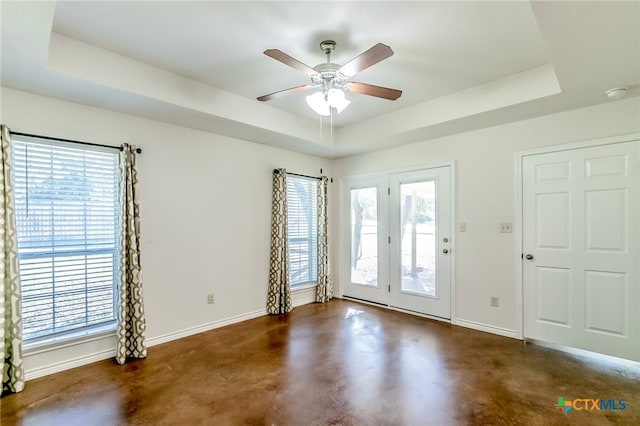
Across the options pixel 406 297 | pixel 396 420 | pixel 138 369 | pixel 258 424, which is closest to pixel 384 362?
pixel 396 420

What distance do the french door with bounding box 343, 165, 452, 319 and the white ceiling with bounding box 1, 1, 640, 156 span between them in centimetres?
102

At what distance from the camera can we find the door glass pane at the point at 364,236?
4906 mm

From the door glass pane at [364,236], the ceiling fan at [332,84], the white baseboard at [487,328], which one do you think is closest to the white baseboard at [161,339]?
the door glass pane at [364,236]

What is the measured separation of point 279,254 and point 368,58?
2996mm

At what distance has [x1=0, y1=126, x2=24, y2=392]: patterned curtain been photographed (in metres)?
2.38

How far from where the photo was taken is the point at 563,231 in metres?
3.20

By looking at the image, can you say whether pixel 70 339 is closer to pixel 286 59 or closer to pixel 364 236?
pixel 286 59

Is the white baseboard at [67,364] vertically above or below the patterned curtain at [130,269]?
below

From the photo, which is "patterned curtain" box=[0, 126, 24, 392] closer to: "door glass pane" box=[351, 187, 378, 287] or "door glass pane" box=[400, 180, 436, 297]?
"door glass pane" box=[351, 187, 378, 287]

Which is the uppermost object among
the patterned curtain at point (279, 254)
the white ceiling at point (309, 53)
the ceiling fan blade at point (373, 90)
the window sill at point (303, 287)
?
the white ceiling at point (309, 53)

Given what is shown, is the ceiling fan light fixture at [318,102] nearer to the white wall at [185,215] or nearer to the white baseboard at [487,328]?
the white wall at [185,215]

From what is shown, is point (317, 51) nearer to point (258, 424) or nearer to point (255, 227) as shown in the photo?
point (255, 227)

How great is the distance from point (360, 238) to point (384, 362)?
2398 mm

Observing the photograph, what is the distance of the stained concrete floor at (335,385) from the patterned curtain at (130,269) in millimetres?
225
